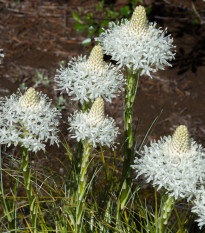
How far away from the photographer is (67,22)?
22.6ft

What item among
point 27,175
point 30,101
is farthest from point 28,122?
point 27,175

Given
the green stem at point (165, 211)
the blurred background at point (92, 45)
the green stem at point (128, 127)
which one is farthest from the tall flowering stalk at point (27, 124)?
the blurred background at point (92, 45)

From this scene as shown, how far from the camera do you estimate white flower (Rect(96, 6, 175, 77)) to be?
252 centimetres

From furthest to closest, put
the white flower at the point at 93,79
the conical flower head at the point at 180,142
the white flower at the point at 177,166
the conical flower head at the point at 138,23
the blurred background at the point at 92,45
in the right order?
the blurred background at the point at 92,45, the conical flower head at the point at 138,23, the white flower at the point at 93,79, the conical flower head at the point at 180,142, the white flower at the point at 177,166

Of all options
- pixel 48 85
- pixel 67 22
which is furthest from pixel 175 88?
pixel 67 22

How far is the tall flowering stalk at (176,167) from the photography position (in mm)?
2109

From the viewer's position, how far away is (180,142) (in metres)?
2.22

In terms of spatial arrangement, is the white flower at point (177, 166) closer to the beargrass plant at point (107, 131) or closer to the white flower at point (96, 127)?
the beargrass plant at point (107, 131)

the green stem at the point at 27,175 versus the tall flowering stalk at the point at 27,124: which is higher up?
the tall flowering stalk at the point at 27,124

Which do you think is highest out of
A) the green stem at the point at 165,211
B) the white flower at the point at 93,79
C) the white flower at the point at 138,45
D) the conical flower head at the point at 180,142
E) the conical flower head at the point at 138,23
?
the conical flower head at the point at 138,23

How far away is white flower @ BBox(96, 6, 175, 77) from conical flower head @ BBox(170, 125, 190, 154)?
465mm

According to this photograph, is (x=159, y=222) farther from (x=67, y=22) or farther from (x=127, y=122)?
(x=67, y=22)

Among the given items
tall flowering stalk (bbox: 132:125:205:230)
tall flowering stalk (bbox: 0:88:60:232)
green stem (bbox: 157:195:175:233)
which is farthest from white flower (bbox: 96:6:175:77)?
green stem (bbox: 157:195:175:233)

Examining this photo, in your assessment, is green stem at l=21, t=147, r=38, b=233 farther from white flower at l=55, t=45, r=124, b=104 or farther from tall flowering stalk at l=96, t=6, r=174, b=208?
tall flowering stalk at l=96, t=6, r=174, b=208
